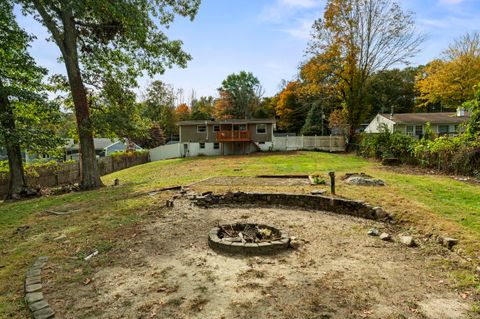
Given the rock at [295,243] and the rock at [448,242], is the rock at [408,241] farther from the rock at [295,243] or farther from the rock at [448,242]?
the rock at [295,243]

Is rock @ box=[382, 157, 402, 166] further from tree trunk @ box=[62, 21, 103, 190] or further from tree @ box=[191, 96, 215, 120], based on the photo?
tree @ box=[191, 96, 215, 120]

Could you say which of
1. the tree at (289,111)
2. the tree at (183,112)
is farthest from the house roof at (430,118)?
the tree at (183,112)

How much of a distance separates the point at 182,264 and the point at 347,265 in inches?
A: 104

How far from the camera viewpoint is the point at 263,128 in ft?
94.8

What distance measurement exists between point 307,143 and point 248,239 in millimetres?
24537

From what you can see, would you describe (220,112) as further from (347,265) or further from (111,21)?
(347,265)

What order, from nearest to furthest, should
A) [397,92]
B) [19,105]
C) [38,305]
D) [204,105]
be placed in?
[38,305] → [19,105] → [397,92] → [204,105]

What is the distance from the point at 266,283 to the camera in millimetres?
3988

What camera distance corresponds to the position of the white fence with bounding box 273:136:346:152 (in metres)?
28.8

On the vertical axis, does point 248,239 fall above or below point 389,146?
below

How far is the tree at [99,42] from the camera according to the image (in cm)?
1044

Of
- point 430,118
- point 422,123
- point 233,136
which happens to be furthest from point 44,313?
point 430,118

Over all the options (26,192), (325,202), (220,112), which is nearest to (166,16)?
(26,192)

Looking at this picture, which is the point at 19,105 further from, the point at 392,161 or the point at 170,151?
the point at 170,151
